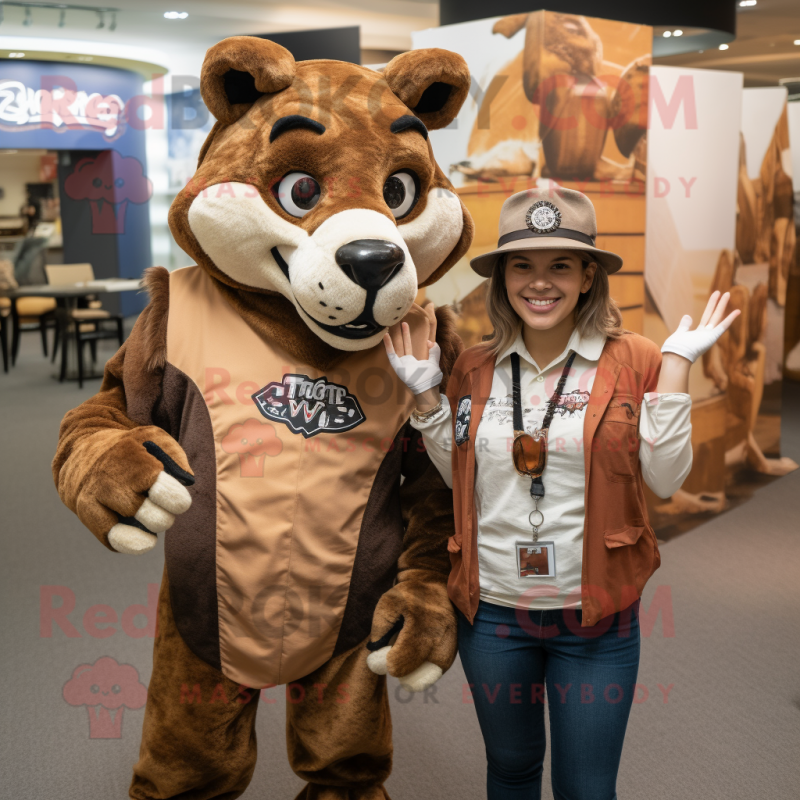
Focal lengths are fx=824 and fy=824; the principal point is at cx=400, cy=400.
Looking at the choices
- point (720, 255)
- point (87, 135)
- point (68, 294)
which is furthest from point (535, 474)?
point (87, 135)

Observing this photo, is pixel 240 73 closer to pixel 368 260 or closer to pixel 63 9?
pixel 368 260

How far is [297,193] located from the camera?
1407 millimetres

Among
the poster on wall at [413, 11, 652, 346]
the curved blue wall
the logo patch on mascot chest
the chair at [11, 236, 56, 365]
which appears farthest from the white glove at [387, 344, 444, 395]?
the curved blue wall

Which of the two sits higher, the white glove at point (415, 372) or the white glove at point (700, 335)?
the white glove at point (700, 335)

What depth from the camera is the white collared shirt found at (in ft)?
4.80

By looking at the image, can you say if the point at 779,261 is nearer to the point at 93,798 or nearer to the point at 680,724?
the point at 680,724

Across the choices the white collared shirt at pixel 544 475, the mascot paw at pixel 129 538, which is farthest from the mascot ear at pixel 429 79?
the mascot paw at pixel 129 538

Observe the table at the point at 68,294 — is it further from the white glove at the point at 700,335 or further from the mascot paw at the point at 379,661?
the white glove at the point at 700,335

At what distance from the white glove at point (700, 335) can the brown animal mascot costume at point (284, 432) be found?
45 cm

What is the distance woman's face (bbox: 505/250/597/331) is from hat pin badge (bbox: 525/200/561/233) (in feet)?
0.14

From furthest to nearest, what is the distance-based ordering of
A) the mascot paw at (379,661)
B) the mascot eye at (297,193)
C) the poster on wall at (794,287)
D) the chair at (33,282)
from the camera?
the chair at (33,282) < the poster on wall at (794,287) < the mascot paw at (379,661) < the mascot eye at (297,193)

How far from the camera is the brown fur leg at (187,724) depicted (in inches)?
61.6

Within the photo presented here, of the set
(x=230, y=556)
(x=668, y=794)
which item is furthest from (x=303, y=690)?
(x=668, y=794)

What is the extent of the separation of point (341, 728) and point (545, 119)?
2.46 meters
